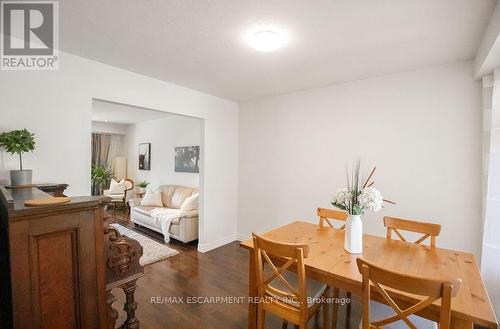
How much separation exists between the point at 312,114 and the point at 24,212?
319 centimetres

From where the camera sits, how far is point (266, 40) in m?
1.97

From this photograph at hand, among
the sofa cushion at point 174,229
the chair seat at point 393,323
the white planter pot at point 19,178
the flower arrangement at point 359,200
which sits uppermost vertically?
the white planter pot at point 19,178

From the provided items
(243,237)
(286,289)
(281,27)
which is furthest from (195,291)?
(281,27)

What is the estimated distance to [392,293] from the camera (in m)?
1.26

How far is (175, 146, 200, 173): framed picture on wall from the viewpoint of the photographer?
5078mm

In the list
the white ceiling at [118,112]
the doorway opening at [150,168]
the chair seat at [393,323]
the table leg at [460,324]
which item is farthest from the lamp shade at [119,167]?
the table leg at [460,324]

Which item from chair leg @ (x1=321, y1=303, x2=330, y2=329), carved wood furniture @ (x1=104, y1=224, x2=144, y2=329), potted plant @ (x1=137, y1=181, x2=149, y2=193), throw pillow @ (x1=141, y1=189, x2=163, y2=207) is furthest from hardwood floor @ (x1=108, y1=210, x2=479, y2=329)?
potted plant @ (x1=137, y1=181, x2=149, y2=193)

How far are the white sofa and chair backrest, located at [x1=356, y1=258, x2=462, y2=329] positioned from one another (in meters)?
3.19

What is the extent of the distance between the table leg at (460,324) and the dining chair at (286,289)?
0.72m

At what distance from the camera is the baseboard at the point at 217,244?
12.4 ft

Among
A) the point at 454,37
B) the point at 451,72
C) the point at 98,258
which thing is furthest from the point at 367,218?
the point at 98,258

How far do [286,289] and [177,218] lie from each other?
107 inches

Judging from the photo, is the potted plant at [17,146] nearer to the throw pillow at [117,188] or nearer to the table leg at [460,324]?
the table leg at [460,324]

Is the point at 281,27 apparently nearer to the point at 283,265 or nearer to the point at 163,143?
the point at 283,265
